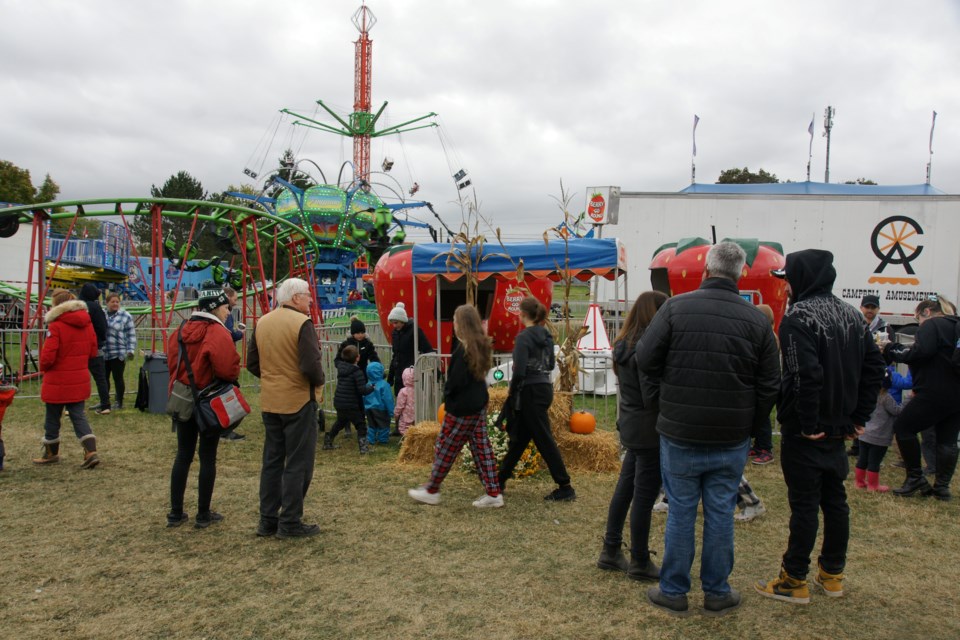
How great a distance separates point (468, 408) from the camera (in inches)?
212

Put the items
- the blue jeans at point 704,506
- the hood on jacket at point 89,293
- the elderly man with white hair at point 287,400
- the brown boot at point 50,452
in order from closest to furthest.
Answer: the blue jeans at point 704,506
the elderly man with white hair at point 287,400
the brown boot at point 50,452
the hood on jacket at point 89,293

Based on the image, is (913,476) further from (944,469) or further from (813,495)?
(813,495)

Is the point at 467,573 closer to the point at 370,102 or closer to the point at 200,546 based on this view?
the point at 200,546

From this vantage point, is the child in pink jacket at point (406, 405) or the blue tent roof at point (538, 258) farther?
the child in pink jacket at point (406, 405)

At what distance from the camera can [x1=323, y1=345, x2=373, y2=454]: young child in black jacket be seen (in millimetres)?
7668

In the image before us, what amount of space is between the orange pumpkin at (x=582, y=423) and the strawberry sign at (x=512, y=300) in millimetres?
4148

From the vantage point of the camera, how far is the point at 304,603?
12.7 ft

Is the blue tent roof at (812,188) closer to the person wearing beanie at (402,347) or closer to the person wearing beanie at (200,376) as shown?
the person wearing beanie at (402,347)

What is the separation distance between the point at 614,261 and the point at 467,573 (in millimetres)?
4335

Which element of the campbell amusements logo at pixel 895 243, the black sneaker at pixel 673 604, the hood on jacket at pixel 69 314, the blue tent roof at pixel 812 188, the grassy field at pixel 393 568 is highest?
the blue tent roof at pixel 812 188

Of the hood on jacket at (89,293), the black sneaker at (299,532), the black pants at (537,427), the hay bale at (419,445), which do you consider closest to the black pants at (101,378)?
the hood on jacket at (89,293)

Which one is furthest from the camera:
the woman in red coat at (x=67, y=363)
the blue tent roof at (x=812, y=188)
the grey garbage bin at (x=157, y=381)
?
the blue tent roof at (x=812, y=188)

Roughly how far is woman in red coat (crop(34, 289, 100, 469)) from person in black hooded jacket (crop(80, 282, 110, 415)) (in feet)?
7.63

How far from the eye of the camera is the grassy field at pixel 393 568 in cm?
360
